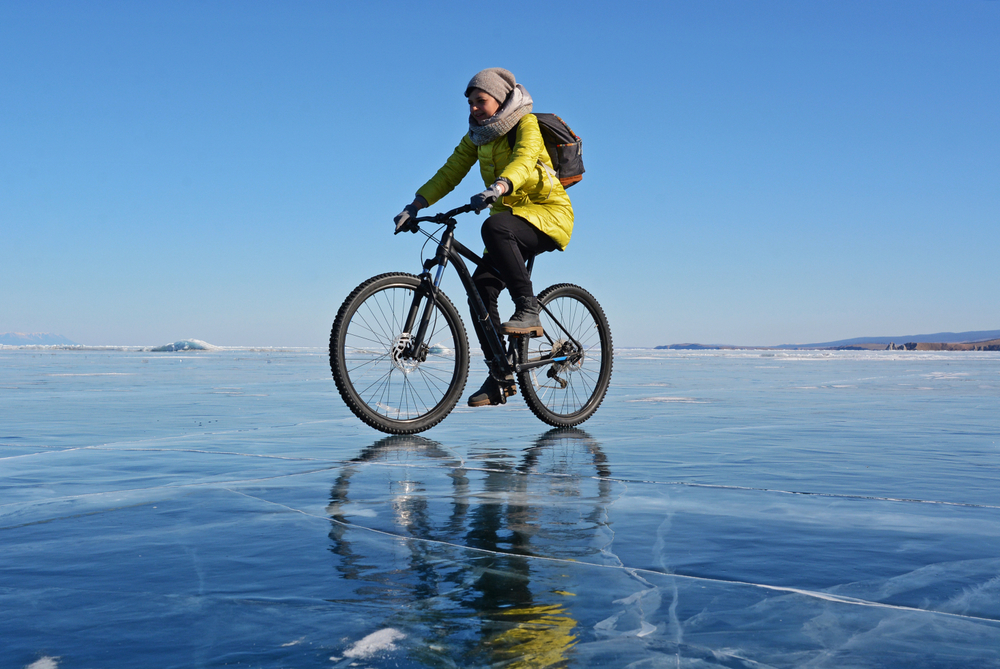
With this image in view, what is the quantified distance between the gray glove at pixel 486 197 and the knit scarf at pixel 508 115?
1.99ft

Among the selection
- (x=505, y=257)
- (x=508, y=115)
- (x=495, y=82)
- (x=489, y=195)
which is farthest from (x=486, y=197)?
(x=495, y=82)

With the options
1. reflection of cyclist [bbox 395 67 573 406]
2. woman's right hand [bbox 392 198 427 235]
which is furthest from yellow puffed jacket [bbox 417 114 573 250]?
woman's right hand [bbox 392 198 427 235]

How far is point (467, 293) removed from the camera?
591cm

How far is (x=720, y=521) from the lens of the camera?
9.35ft

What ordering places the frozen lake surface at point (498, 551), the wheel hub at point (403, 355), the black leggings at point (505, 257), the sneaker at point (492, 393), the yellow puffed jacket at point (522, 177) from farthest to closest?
1. the sneaker at point (492, 393)
2. the black leggings at point (505, 257)
3. the yellow puffed jacket at point (522, 177)
4. the wheel hub at point (403, 355)
5. the frozen lake surface at point (498, 551)

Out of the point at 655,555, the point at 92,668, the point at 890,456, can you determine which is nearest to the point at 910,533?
the point at 655,555

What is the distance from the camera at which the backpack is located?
5.92 m

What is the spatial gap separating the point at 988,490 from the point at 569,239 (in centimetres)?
344

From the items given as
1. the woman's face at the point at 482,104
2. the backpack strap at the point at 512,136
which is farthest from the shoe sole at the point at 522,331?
the woman's face at the point at 482,104

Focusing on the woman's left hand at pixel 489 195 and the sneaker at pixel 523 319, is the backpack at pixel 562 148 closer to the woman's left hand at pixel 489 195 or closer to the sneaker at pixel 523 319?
the woman's left hand at pixel 489 195

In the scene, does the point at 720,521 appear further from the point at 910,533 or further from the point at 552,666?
the point at 552,666

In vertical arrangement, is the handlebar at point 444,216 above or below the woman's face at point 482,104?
below

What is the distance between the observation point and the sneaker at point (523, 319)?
19.0ft

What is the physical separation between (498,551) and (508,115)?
12.9 ft
